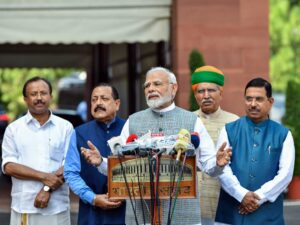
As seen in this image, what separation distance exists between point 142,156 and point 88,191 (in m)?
0.79

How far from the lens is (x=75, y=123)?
53.7 ft

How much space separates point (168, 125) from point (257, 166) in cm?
76

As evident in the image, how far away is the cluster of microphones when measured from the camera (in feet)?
18.0

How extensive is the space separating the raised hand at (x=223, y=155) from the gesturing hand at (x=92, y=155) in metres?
0.83

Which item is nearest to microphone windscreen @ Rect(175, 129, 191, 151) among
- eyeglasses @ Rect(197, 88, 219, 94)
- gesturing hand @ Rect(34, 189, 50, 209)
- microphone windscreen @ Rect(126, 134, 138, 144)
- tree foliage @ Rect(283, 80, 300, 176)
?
microphone windscreen @ Rect(126, 134, 138, 144)

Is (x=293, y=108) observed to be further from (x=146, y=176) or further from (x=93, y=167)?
(x=146, y=176)

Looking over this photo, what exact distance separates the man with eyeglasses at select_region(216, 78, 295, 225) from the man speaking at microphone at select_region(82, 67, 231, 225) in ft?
0.83

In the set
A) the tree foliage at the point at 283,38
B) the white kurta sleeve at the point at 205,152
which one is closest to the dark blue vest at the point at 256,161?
the white kurta sleeve at the point at 205,152

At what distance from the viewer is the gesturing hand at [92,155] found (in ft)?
19.3

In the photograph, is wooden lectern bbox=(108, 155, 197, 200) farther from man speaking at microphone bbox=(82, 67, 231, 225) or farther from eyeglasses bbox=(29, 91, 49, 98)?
eyeglasses bbox=(29, 91, 49, 98)

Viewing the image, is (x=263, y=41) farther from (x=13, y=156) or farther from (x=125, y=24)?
(x=13, y=156)

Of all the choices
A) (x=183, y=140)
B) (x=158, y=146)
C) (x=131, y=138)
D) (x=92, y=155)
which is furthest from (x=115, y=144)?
(x=183, y=140)

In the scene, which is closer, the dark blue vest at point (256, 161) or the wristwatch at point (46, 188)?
the dark blue vest at point (256, 161)

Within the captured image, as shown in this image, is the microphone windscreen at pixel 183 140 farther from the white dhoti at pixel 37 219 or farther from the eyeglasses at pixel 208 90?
the white dhoti at pixel 37 219
